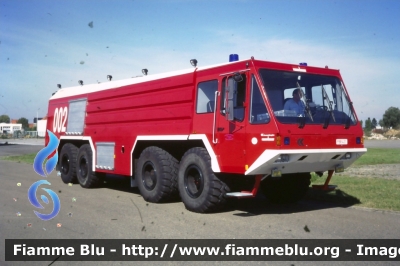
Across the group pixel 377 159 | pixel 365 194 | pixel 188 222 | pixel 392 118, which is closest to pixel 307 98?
pixel 188 222

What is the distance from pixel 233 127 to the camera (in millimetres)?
8805

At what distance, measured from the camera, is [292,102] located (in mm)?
8859

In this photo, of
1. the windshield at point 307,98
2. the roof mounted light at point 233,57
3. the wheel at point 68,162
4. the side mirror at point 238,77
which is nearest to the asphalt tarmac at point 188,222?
the windshield at point 307,98

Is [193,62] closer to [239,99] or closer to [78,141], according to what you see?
[239,99]

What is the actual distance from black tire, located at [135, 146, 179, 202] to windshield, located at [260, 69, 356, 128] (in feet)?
9.67

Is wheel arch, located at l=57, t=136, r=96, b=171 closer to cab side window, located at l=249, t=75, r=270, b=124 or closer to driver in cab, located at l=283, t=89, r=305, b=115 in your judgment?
cab side window, located at l=249, t=75, r=270, b=124

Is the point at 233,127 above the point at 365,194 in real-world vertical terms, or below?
above

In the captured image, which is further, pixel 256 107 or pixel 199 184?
pixel 199 184

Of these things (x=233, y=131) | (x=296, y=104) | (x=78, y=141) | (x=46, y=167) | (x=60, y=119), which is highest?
(x=296, y=104)

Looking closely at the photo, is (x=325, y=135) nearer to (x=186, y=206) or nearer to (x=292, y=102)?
(x=292, y=102)

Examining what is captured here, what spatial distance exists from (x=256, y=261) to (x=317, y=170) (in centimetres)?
378

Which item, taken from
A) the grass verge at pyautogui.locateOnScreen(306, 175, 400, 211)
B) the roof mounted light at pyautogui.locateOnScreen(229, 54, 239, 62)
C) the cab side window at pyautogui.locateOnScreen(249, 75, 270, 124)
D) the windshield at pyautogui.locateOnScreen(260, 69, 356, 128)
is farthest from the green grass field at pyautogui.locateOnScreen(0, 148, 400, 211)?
the roof mounted light at pyautogui.locateOnScreen(229, 54, 239, 62)

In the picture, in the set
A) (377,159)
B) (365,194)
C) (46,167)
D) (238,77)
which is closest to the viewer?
(46,167)

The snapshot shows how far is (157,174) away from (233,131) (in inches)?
100
